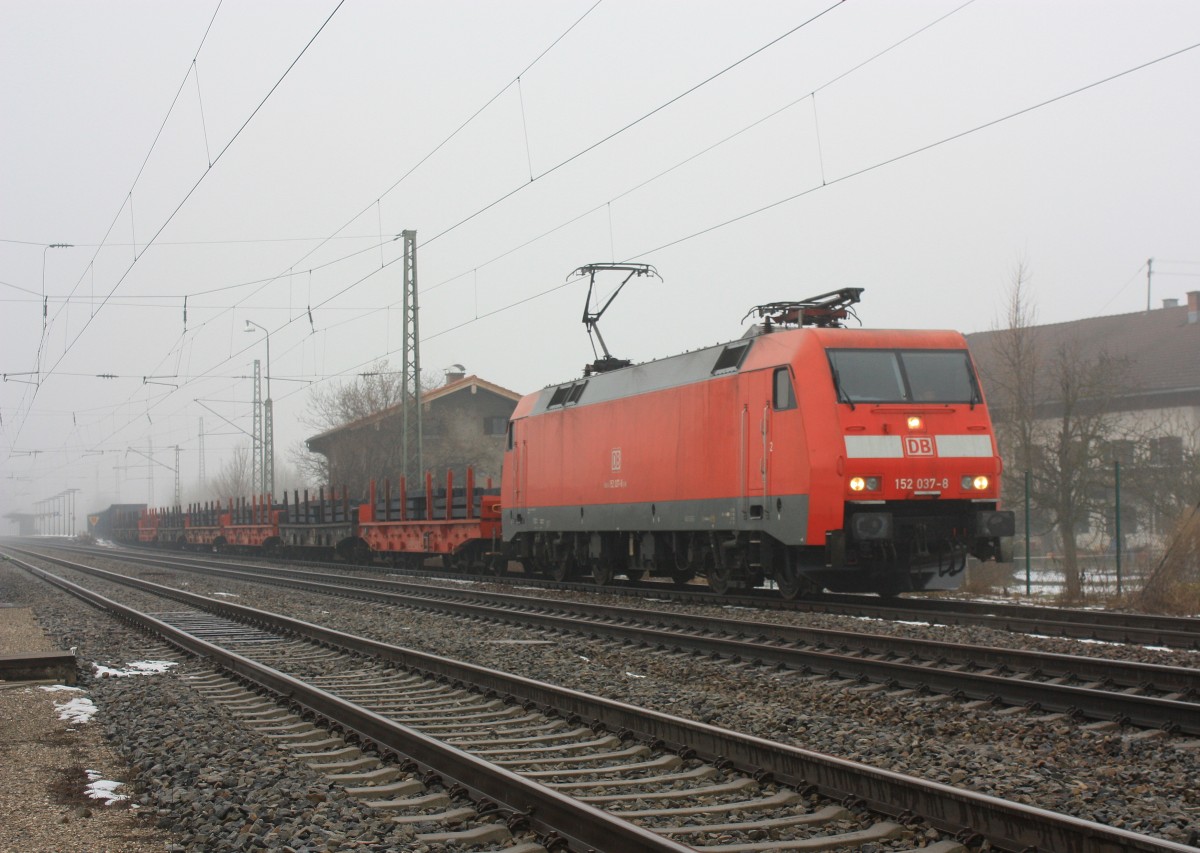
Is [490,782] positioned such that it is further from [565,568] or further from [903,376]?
[565,568]

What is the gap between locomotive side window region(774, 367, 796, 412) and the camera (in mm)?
13922

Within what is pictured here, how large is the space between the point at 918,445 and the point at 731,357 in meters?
2.88

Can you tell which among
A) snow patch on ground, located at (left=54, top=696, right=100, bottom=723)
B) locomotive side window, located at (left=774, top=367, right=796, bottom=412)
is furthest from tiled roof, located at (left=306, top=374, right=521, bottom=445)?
snow patch on ground, located at (left=54, top=696, right=100, bottom=723)

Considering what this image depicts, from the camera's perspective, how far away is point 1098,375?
24375 millimetres

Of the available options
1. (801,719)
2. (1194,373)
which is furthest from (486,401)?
(801,719)

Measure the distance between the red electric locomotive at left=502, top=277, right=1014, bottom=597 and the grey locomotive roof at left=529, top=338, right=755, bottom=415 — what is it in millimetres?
36

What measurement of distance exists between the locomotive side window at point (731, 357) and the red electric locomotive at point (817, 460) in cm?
3

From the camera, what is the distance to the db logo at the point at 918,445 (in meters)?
13.8

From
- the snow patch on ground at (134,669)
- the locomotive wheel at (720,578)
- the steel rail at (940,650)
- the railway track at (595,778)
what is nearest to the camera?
the railway track at (595,778)

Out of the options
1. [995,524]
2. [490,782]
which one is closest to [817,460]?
[995,524]

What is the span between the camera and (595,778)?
20.6ft

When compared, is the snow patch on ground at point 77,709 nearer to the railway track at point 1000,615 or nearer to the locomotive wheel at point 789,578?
the railway track at point 1000,615

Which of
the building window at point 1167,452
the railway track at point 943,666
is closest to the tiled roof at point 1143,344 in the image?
the building window at point 1167,452

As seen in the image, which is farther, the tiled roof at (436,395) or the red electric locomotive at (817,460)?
the tiled roof at (436,395)
